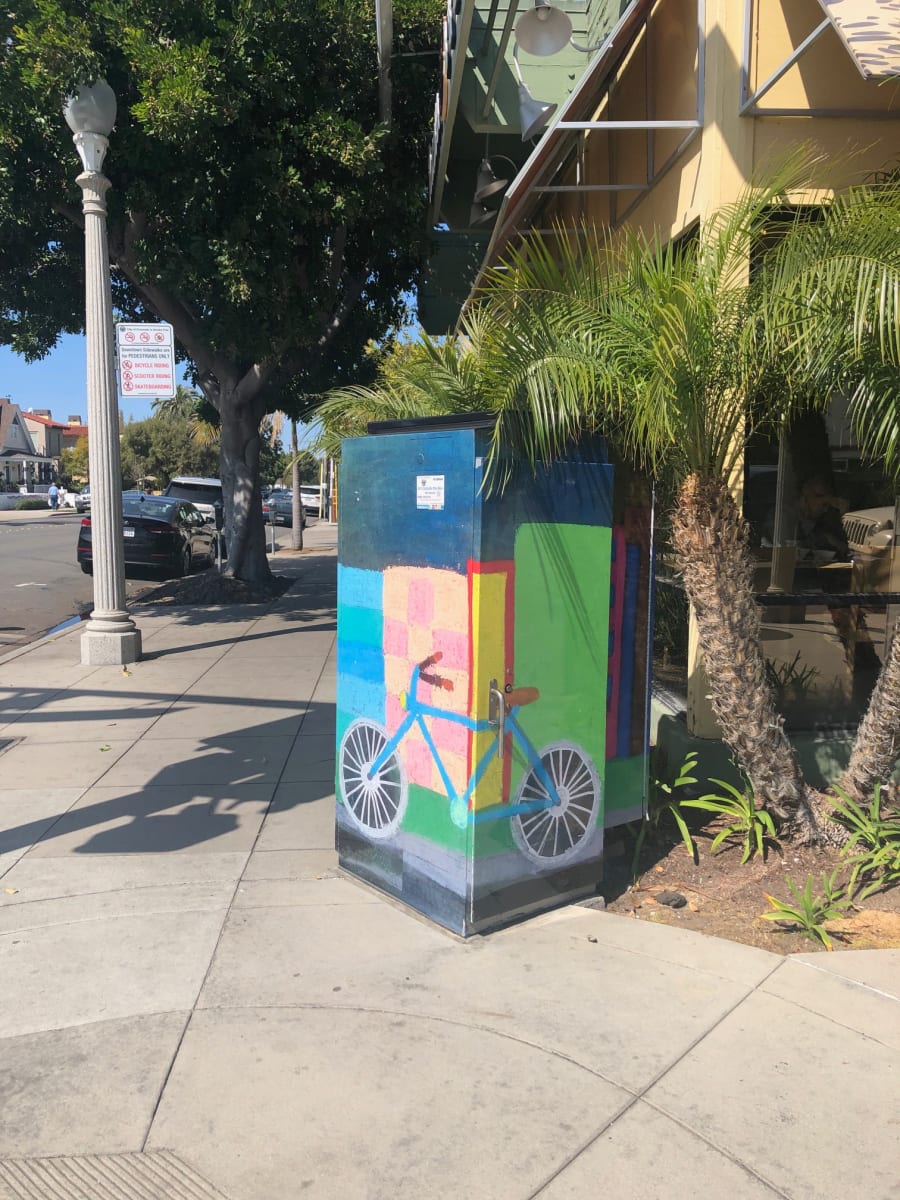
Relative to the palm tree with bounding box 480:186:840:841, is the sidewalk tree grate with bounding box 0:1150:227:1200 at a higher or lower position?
lower

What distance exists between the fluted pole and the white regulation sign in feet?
0.48

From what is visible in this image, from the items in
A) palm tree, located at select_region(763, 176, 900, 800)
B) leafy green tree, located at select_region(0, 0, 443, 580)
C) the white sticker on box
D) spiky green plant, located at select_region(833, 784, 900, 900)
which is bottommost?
spiky green plant, located at select_region(833, 784, 900, 900)

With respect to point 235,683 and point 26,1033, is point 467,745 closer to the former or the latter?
point 26,1033

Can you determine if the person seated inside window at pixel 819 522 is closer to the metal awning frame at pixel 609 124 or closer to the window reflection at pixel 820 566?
the window reflection at pixel 820 566

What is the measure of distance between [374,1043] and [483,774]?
43.5 inches

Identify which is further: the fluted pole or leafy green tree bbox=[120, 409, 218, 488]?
leafy green tree bbox=[120, 409, 218, 488]

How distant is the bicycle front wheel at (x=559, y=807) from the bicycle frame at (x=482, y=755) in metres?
0.01

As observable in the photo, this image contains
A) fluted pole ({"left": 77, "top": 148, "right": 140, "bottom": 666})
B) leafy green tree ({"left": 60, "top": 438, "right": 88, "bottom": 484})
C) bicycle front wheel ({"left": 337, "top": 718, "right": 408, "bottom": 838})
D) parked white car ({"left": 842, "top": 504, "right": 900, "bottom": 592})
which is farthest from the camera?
leafy green tree ({"left": 60, "top": 438, "right": 88, "bottom": 484})

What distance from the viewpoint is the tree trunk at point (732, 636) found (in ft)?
14.5

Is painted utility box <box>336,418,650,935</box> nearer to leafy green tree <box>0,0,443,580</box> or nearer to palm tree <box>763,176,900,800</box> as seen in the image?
palm tree <box>763,176,900,800</box>

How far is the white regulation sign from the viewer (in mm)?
10125

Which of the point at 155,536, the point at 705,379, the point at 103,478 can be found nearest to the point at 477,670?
the point at 705,379

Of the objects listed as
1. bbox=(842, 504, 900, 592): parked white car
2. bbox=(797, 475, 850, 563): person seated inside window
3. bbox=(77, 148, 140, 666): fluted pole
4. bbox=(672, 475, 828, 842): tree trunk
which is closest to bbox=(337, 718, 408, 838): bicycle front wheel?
bbox=(672, 475, 828, 842): tree trunk

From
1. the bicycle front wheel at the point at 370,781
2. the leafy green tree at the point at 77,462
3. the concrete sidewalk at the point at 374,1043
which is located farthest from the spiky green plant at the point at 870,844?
the leafy green tree at the point at 77,462
